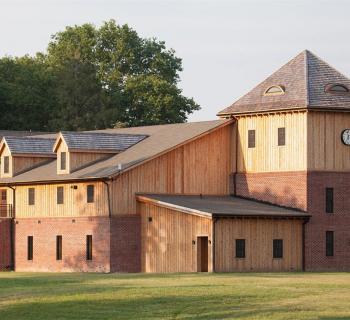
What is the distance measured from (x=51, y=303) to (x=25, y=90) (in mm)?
80073

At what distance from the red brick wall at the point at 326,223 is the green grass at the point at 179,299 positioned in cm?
1504

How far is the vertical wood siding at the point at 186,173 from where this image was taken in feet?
240

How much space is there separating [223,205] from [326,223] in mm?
6045

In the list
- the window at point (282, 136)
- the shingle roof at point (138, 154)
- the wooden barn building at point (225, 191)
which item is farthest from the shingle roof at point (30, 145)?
the window at point (282, 136)

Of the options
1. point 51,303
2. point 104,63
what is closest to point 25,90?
point 104,63

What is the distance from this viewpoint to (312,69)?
74.9m

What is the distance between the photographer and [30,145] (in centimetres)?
8538

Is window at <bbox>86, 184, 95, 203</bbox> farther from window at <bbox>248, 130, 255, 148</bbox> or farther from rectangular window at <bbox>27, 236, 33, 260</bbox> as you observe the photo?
window at <bbox>248, 130, 255, 148</bbox>

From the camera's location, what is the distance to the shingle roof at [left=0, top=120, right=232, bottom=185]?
73938mm

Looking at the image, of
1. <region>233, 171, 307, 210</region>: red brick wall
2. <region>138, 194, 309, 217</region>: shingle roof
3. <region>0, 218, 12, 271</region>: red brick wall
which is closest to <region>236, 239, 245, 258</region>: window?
<region>138, 194, 309, 217</region>: shingle roof

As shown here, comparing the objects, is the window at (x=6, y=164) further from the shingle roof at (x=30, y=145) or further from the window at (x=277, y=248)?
the window at (x=277, y=248)

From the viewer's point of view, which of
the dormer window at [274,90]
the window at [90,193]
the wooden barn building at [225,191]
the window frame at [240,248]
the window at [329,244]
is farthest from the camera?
the dormer window at [274,90]

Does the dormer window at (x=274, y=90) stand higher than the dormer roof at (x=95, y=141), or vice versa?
the dormer window at (x=274, y=90)

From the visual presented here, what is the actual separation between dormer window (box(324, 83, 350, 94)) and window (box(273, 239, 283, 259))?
9.12m
